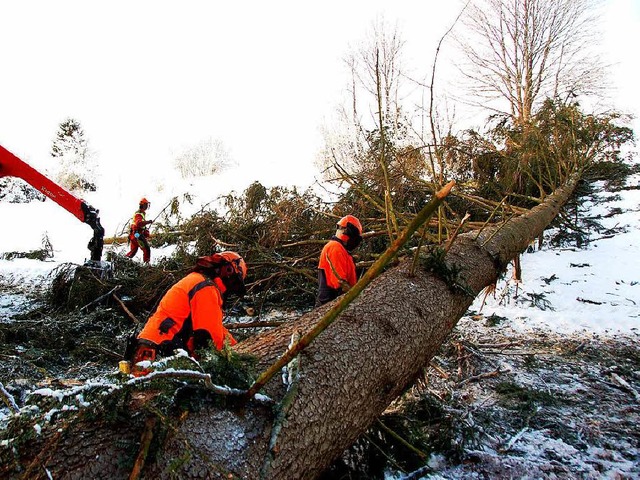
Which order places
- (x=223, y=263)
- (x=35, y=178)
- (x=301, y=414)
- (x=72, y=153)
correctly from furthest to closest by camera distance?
(x=72, y=153), (x=35, y=178), (x=223, y=263), (x=301, y=414)

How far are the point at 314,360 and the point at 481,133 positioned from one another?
7099mm

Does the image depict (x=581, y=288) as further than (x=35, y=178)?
Yes

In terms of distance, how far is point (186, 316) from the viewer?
2.48m

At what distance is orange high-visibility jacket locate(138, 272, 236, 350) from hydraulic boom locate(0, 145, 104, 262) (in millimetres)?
3241

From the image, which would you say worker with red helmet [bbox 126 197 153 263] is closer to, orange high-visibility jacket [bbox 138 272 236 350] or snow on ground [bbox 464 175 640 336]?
orange high-visibility jacket [bbox 138 272 236 350]

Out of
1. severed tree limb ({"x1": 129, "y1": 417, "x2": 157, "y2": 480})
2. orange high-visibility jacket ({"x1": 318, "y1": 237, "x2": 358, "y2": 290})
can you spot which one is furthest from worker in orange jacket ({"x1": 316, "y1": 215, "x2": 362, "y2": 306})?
severed tree limb ({"x1": 129, "y1": 417, "x2": 157, "y2": 480})

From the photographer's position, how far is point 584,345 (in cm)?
370

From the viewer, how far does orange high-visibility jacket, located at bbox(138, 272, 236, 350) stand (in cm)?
240

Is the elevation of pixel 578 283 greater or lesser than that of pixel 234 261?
lesser

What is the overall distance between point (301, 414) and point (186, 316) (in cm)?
152

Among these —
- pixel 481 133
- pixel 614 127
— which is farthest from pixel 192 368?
pixel 614 127

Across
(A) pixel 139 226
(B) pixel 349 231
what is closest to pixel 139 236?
(A) pixel 139 226

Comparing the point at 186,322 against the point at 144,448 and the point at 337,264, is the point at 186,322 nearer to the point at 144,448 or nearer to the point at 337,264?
the point at 337,264

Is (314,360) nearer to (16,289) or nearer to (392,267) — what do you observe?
(392,267)
